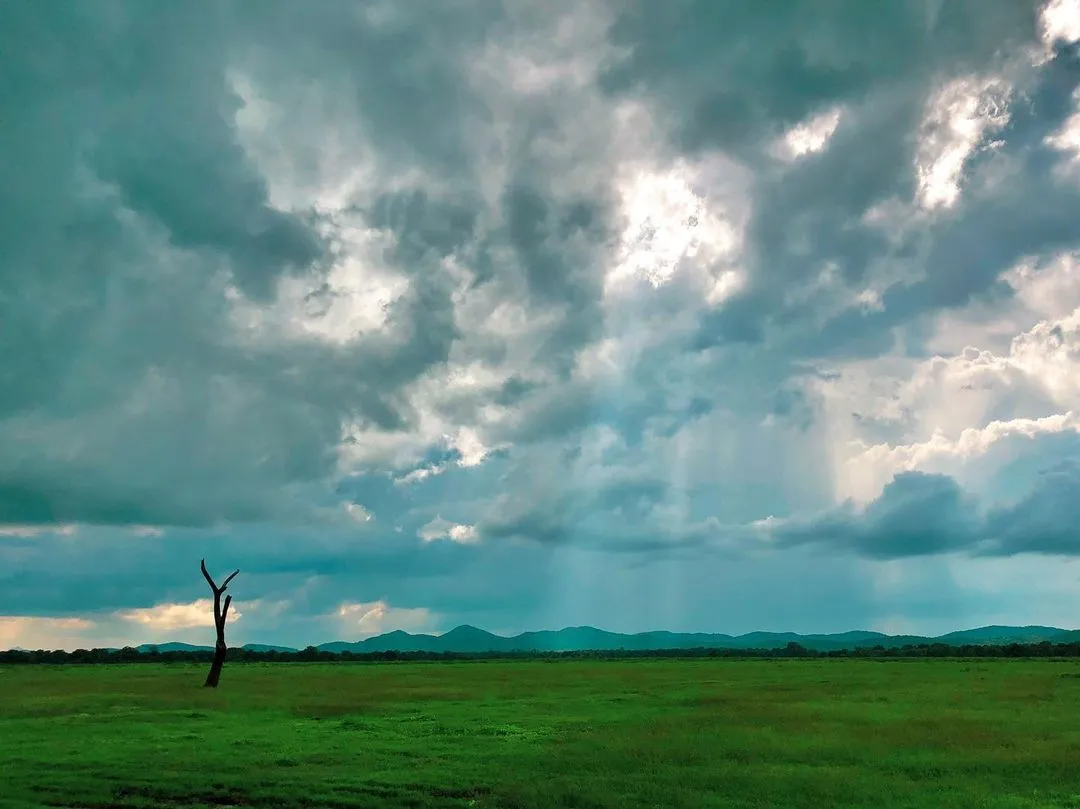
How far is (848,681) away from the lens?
6762 cm

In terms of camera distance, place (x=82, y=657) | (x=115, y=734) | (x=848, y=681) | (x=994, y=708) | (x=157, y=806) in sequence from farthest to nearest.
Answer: (x=82, y=657), (x=848, y=681), (x=994, y=708), (x=115, y=734), (x=157, y=806)

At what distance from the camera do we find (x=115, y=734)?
29656 millimetres

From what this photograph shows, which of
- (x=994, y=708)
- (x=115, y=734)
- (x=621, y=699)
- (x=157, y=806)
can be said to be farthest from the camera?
(x=621, y=699)

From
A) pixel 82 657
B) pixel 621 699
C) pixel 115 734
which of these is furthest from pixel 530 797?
pixel 82 657

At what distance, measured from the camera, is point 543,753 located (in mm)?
25500

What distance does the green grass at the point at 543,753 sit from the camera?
1966 cm

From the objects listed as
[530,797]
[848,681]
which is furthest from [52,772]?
[848,681]

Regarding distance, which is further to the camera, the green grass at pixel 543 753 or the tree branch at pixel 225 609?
the tree branch at pixel 225 609

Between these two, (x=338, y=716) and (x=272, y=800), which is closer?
(x=272, y=800)

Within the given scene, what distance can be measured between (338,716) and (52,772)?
654 inches

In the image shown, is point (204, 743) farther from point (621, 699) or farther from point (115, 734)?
point (621, 699)

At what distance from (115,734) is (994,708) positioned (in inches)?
1535

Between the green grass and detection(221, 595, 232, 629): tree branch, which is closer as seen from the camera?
the green grass

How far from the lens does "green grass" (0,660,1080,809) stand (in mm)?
19656
